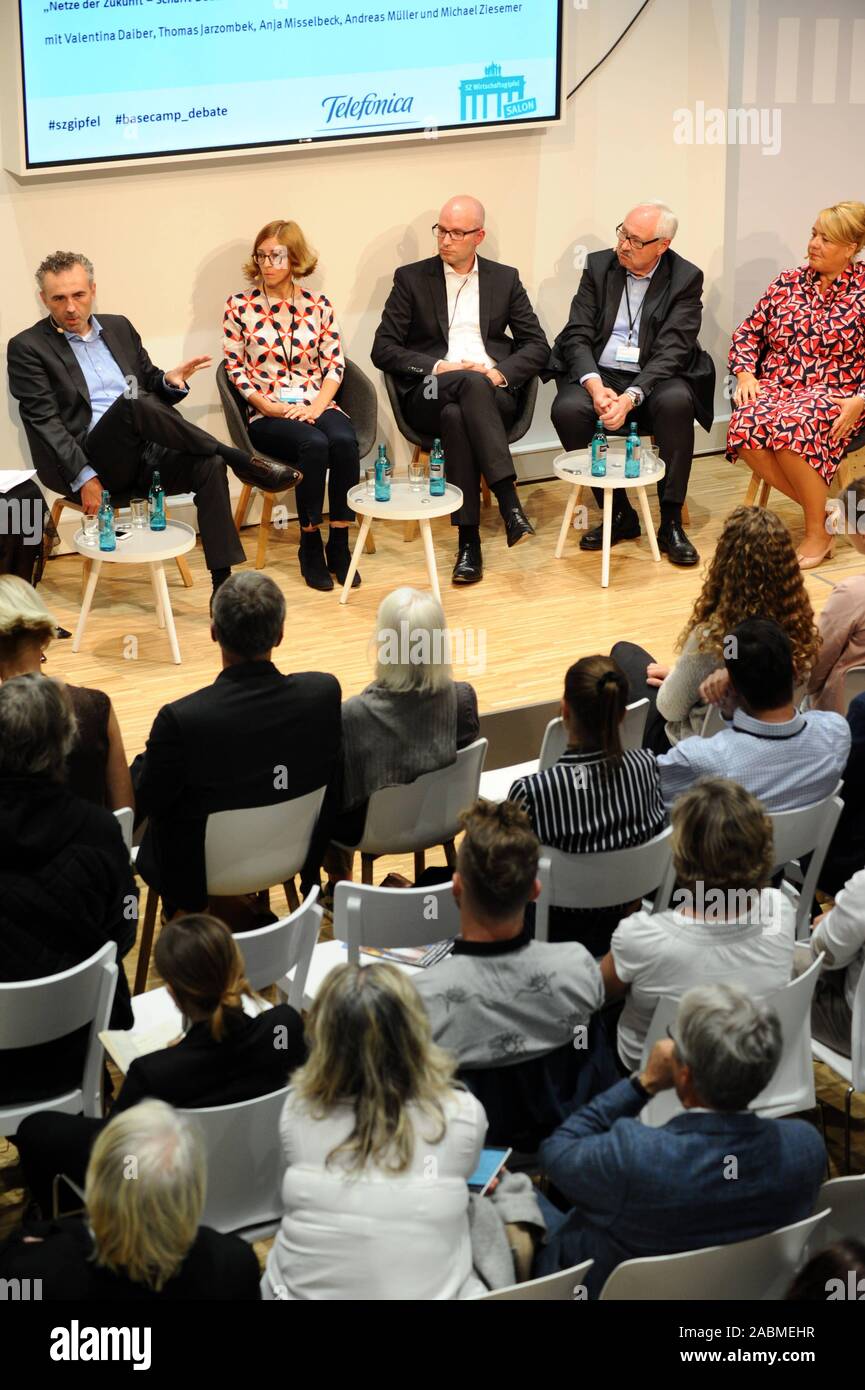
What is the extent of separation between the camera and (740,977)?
2814mm

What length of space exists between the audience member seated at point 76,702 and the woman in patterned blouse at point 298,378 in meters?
2.59

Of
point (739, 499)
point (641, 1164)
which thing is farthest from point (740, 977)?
point (739, 499)

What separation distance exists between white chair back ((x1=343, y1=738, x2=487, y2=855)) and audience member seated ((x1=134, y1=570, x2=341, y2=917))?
0.20m

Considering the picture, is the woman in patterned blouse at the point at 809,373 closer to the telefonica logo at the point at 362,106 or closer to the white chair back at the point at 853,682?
the telefonica logo at the point at 362,106

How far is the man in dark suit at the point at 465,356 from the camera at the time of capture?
253 inches

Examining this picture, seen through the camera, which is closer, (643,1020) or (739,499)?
(643,1020)

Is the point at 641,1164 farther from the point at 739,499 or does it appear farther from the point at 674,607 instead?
the point at 739,499

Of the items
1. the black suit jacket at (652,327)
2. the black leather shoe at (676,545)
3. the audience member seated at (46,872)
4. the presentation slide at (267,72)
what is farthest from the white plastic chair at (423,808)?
the presentation slide at (267,72)

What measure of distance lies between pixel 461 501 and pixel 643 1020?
3511 millimetres

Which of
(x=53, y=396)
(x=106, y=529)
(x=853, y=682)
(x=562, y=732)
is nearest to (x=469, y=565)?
(x=106, y=529)

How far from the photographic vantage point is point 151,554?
5551mm

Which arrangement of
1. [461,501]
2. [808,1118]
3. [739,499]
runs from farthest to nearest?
[739,499] < [461,501] < [808,1118]

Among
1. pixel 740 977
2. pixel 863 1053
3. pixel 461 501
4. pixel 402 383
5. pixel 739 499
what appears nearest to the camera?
pixel 740 977
